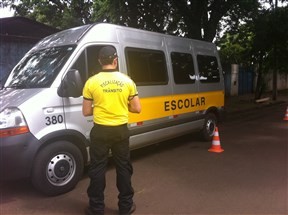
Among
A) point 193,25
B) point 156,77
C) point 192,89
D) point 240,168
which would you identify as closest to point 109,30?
point 156,77

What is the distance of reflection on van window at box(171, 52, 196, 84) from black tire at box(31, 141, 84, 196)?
294 centimetres

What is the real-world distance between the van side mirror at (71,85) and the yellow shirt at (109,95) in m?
0.74

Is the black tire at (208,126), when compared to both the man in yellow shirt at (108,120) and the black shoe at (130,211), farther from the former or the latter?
the man in yellow shirt at (108,120)

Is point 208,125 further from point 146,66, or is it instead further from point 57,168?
point 57,168

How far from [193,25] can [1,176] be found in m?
9.75

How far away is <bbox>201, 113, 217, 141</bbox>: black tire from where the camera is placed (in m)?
8.29

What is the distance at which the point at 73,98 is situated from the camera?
500 centimetres

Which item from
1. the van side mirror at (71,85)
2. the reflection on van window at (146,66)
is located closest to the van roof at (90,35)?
the reflection on van window at (146,66)

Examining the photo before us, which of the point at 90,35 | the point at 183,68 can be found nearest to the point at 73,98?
the point at 90,35

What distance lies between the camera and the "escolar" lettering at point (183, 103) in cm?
684

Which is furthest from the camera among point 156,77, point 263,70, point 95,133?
point 263,70

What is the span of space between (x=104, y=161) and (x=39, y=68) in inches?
82.2

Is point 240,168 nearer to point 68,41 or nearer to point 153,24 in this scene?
point 68,41

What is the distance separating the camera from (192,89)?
7617 mm
